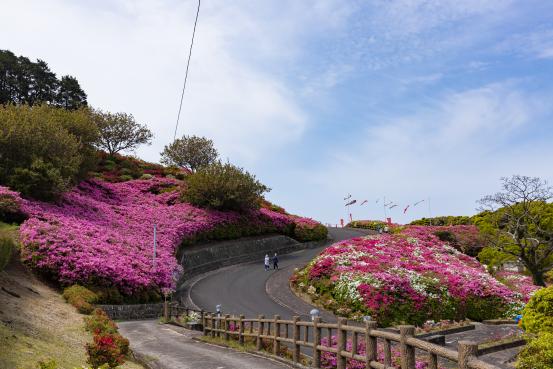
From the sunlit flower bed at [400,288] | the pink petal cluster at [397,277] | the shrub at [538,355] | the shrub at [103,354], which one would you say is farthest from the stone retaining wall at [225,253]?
the shrub at [538,355]

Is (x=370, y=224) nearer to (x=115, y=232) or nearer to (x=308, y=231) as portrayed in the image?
(x=308, y=231)

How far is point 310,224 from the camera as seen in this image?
186ft

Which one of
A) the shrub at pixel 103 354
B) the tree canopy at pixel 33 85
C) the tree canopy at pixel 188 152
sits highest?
the tree canopy at pixel 33 85

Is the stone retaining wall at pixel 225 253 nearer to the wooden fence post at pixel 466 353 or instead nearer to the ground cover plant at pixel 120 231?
the ground cover plant at pixel 120 231

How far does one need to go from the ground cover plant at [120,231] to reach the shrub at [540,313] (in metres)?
20.7

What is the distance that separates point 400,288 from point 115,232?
20293mm

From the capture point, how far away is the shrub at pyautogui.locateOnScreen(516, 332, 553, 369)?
8484 millimetres

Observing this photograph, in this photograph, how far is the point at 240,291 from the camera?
32125 mm

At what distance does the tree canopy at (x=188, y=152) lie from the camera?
72.9 metres

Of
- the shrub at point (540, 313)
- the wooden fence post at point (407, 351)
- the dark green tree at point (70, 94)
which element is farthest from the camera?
the dark green tree at point (70, 94)

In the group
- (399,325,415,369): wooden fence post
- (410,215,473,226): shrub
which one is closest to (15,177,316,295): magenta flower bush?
(399,325,415,369): wooden fence post

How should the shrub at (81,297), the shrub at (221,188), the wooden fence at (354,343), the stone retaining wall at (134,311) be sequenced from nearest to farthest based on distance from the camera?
the wooden fence at (354,343) → the shrub at (81,297) → the stone retaining wall at (134,311) → the shrub at (221,188)

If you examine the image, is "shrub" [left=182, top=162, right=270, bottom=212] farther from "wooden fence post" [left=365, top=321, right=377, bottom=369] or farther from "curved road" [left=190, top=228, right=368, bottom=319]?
"wooden fence post" [left=365, top=321, right=377, bottom=369]

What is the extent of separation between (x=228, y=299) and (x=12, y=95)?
57060mm
